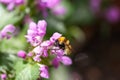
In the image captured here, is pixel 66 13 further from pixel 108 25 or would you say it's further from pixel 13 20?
pixel 13 20

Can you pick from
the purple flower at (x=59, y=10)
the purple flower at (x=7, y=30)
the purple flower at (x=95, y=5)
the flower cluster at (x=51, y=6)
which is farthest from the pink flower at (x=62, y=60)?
the purple flower at (x=95, y=5)

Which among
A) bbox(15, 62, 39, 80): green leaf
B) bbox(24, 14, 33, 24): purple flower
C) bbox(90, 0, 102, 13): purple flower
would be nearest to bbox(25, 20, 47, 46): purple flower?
bbox(15, 62, 39, 80): green leaf

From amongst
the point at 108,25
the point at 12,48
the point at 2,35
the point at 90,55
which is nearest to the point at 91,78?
the point at 90,55

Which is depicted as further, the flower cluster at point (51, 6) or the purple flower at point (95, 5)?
the purple flower at point (95, 5)

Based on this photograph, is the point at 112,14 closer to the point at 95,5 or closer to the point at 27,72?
the point at 95,5

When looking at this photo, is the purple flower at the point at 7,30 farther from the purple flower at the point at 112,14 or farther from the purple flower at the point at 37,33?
the purple flower at the point at 112,14

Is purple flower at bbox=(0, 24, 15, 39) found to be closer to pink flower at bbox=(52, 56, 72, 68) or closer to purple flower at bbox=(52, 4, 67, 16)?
pink flower at bbox=(52, 56, 72, 68)

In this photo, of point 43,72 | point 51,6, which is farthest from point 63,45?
point 51,6
